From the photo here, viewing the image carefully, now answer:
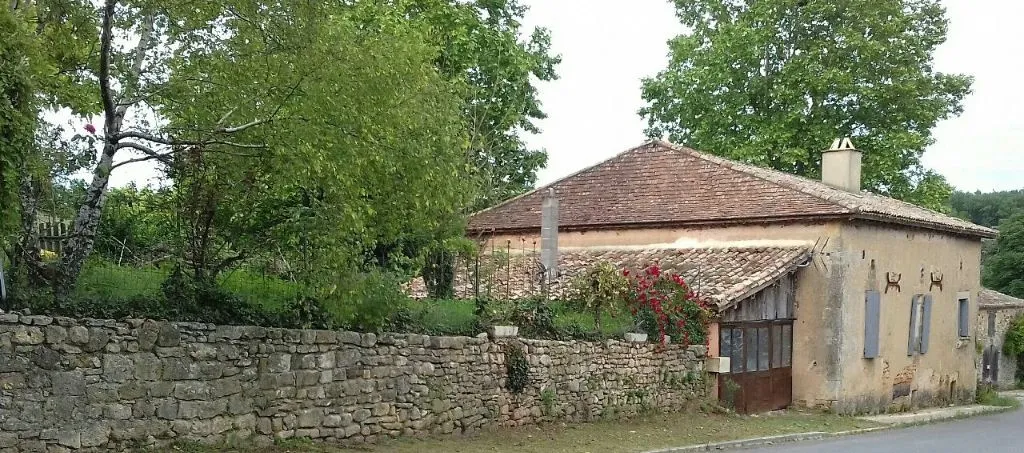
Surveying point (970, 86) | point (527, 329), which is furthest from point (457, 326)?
point (970, 86)

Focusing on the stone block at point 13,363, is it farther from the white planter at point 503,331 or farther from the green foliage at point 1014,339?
A: the green foliage at point 1014,339

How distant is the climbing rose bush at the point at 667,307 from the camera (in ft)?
53.8

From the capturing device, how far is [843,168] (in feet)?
79.0

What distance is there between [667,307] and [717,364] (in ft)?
5.12

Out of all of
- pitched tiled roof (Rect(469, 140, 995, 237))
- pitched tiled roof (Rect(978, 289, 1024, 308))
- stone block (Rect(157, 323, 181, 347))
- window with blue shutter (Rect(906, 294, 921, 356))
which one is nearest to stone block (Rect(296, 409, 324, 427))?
stone block (Rect(157, 323, 181, 347))

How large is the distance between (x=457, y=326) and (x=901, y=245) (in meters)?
12.8

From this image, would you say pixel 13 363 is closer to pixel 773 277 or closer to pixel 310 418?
pixel 310 418

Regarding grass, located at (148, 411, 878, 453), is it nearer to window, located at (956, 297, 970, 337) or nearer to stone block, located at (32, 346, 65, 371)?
stone block, located at (32, 346, 65, 371)

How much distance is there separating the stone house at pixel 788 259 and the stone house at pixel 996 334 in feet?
38.7

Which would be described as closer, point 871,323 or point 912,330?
point 871,323

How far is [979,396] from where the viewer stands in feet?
85.9

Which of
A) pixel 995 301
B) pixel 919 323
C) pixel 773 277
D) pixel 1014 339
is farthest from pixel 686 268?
pixel 1014 339

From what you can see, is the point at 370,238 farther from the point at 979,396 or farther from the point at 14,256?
the point at 979,396

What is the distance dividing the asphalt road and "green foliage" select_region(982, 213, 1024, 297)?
32.6m
